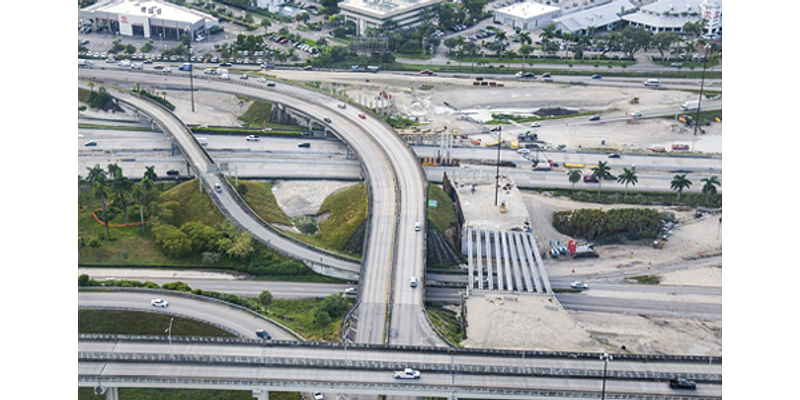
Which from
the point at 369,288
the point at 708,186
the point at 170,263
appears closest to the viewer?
the point at 369,288

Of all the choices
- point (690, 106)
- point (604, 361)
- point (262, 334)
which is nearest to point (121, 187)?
point (262, 334)

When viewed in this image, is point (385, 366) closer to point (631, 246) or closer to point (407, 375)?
point (407, 375)

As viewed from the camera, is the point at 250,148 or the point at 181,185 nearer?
the point at 181,185

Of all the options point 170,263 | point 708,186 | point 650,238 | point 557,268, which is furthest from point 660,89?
point 170,263

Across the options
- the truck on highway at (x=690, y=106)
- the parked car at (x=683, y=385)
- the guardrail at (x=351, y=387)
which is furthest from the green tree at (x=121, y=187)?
the truck on highway at (x=690, y=106)

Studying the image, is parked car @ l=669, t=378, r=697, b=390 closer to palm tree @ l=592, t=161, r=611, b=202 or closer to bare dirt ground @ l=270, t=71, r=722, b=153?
palm tree @ l=592, t=161, r=611, b=202

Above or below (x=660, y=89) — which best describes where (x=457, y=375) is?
below

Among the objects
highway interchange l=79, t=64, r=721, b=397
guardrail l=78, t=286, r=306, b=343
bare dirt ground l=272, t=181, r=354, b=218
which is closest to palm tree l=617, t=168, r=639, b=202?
highway interchange l=79, t=64, r=721, b=397

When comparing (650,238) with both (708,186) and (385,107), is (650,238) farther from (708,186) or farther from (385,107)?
(385,107)
